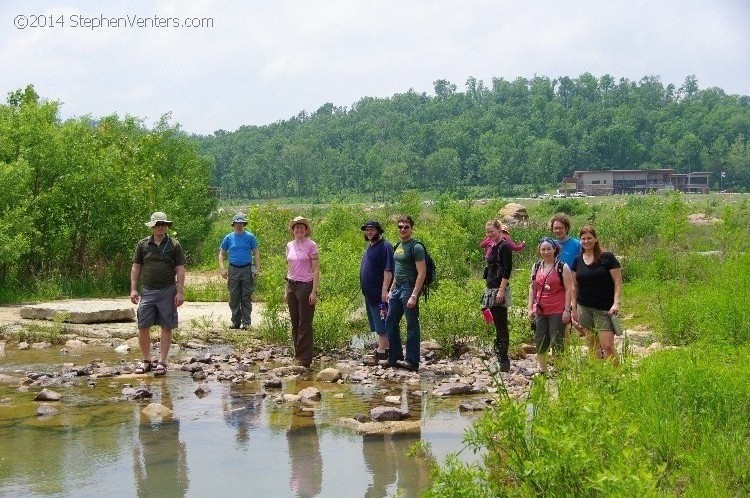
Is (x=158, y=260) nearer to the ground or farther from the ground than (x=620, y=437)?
farther from the ground

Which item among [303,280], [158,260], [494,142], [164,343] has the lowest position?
[164,343]

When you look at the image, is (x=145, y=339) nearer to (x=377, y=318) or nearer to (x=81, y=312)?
(x=377, y=318)

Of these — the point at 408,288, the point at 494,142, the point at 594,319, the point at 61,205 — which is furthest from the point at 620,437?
the point at 494,142

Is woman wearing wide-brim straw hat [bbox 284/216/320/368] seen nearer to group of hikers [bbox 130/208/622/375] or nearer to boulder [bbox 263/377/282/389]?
group of hikers [bbox 130/208/622/375]

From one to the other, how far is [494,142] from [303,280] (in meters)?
138

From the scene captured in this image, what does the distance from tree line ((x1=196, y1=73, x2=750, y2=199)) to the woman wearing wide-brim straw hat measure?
112m

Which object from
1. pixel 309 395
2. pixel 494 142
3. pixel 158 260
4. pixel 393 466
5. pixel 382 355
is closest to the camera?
pixel 393 466

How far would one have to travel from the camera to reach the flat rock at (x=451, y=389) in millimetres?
9648

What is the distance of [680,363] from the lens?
7.20 meters

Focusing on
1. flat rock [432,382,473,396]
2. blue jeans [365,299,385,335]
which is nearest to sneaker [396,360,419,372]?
blue jeans [365,299,385,335]

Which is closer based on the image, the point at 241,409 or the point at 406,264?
the point at 241,409

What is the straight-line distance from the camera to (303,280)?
1146 cm

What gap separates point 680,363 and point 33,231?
45.6 ft

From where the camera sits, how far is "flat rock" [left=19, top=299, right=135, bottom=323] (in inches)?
581
